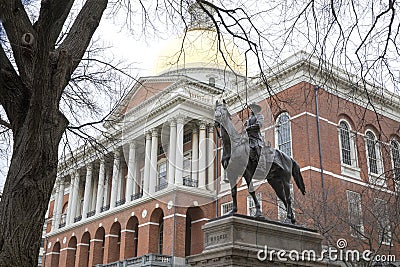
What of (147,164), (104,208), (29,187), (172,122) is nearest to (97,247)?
(104,208)

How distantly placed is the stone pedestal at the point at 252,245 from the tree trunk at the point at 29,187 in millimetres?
5088

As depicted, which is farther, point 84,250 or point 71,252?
point 71,252

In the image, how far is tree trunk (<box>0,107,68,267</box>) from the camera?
5539mm

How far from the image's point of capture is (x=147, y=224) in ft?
130

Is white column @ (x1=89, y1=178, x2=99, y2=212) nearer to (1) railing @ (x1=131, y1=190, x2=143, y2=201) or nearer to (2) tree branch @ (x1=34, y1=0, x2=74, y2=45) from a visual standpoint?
(1) railing @ (x1=131, y1=190, x2=143, y2=201)

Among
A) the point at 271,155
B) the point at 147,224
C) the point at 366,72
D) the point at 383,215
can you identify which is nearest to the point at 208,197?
the point at 147,224

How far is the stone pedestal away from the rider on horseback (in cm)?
151

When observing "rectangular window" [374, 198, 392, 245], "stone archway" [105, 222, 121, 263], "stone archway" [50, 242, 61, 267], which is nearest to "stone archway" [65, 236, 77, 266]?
"stone archway" [50, 242, 61, 267]

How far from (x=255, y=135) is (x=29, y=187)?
6971 millimetres

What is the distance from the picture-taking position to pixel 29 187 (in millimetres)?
5809

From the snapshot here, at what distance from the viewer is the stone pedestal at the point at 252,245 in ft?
33.2

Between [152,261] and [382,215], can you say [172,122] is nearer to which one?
[152,261]

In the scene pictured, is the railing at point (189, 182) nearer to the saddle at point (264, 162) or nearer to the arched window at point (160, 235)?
the arched window at point (160, 235)

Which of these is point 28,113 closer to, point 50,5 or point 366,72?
point 50,5
